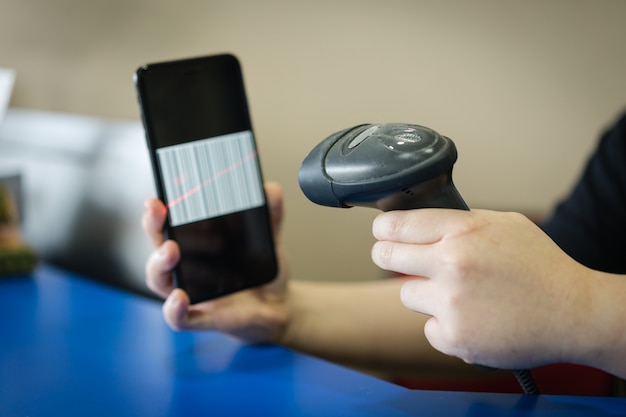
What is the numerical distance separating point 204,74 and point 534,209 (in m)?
1.01

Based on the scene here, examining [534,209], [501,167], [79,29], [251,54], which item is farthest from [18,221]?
[534,209]

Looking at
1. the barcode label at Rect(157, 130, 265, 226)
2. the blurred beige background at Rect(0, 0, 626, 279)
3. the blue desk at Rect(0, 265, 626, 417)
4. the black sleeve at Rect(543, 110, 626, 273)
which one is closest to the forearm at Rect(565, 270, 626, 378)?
the blue desk at Rect(0, 265, 626, 417)

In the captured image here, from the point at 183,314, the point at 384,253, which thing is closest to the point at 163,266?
the point at 183,314

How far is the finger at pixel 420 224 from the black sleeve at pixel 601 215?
0.41 meters

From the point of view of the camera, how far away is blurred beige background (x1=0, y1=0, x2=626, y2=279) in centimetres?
105

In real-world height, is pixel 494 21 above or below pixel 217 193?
above

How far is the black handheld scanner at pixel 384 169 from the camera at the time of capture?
1.06 feet

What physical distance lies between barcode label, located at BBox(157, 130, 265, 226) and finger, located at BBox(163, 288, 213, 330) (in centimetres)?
6

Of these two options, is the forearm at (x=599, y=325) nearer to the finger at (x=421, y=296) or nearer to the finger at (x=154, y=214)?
the finger at (x=421, y=296)

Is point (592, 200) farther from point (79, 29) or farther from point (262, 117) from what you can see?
point (79, 29)

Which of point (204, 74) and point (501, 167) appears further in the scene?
point (501, 167)

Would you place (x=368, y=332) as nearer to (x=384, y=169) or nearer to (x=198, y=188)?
(x=198, y=188)

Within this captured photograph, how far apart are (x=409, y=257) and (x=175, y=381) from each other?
0.22 meters

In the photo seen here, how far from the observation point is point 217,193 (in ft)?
1.66
